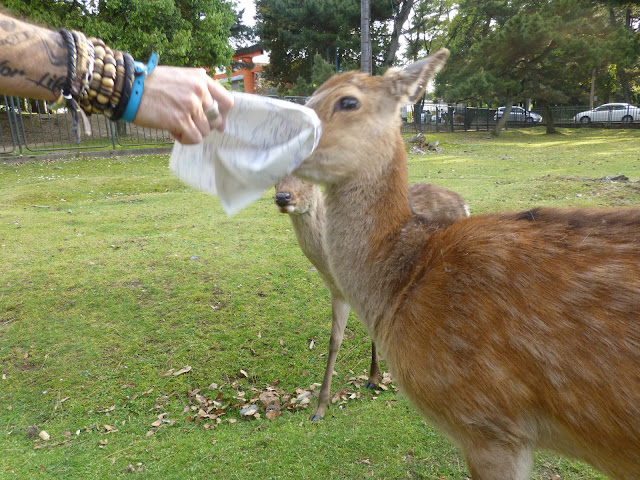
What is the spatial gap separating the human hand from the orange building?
28215 millimetres

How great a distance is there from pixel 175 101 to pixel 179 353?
294 centimetres

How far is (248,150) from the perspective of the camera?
2.06 metres

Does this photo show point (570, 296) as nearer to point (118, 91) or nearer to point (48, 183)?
point (118, 91)

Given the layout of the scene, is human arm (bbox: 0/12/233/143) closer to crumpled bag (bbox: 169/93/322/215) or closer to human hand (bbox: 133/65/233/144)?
human hand (bbox: 133/65/233/144)

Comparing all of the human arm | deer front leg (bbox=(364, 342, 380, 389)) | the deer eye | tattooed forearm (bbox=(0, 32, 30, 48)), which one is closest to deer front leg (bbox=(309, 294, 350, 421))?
deer front leg (bbox=(364, 342, 380, 389))

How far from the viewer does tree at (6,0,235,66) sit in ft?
46.8

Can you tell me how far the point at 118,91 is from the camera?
1.61 meters

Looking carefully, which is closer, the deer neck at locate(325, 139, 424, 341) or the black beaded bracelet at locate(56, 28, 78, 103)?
the black beaded bracelet at locate(56, 28, 78, 103)

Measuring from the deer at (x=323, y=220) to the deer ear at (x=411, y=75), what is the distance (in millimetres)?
1046

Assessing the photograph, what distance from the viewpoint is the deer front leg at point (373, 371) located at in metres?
3.78

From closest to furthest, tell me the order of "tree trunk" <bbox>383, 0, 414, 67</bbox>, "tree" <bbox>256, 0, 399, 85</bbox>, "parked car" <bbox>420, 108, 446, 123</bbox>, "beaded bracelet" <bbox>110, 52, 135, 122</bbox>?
"beaded bracelet" <bbox>110, 52, 135, 122</bbox> < "tree" <bbox>256, 0, 399, 85</bbox> < "tree trunk" <bbox>383, 0, 414, 67</bbox> < "parked car" <bbox>420, 108, 446, 123</bbox>

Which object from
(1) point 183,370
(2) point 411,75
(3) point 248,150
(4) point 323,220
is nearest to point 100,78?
(3) point 248,150

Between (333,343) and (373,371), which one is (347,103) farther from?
(373,371)

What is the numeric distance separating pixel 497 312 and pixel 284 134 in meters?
1.15
